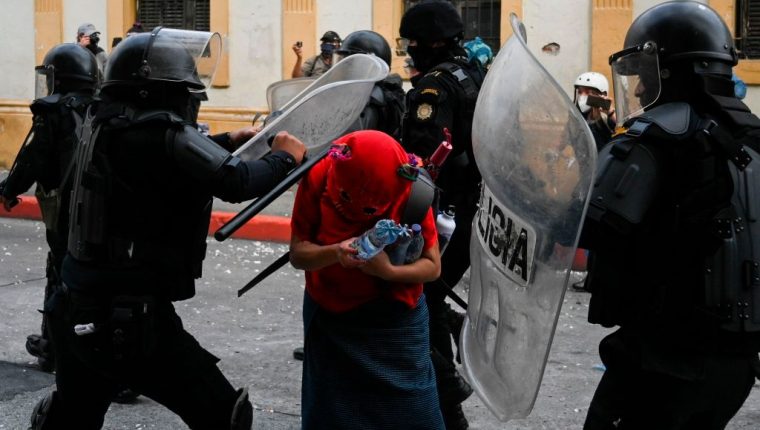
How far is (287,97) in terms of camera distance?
5102 mm

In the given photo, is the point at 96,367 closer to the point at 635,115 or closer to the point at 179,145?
the point at 179,145

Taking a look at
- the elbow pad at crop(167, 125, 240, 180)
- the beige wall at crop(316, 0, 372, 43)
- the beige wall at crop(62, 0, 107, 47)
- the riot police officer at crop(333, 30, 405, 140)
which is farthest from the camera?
the beige wall at crop(62, 0, 107, 47)

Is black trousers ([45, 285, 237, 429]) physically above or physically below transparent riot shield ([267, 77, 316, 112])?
below

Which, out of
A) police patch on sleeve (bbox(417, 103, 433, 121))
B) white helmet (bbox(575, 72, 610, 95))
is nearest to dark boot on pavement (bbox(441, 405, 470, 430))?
police patch on sleeve (bbox(417, 103, 433, 121))

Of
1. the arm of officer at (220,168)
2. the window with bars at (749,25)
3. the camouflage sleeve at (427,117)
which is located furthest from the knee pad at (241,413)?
the window with bars at (749,25)

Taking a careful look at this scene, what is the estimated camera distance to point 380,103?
5785mm

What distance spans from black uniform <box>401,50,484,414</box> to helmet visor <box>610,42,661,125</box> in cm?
142

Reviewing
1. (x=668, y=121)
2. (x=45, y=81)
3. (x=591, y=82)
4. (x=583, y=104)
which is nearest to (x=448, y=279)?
(x=668, y=121)

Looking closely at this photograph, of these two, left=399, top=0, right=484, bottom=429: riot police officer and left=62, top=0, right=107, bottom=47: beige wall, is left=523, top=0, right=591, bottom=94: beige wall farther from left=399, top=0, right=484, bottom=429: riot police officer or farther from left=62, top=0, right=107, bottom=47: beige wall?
left=399, top=0, right=484, bottom=429: riot police officer

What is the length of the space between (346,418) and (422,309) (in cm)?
41

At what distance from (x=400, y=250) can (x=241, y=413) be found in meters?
0.83

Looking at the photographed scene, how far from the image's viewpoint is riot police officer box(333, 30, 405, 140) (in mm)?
5595

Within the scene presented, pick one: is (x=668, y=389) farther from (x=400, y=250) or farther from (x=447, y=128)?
(x=447, y=128)

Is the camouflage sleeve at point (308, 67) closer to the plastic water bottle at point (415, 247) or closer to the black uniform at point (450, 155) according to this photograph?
the black uniform at point (450, 155)
